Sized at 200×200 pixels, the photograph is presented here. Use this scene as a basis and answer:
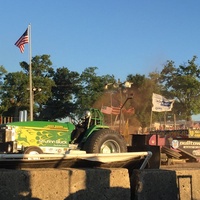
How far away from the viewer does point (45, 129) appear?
11.4 metres

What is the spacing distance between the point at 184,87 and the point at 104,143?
140 ft

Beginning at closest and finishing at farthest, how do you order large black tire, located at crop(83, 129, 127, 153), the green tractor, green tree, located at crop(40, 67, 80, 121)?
large black tire, located at crop(83, 129, 127, 153) → the green tractor → green tree, located at crop(40, 67, 80, 121)

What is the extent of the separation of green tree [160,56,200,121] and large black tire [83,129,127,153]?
4026 centimetres

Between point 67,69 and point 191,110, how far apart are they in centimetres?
1735

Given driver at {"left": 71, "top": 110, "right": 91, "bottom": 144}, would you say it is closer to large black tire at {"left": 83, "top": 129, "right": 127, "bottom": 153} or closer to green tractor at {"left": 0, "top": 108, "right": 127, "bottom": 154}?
green tractor at {"left": 0, "top": 108, "right": 127, "bottom": 154}

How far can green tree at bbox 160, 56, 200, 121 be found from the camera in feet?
162

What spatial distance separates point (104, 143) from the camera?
32.6ft

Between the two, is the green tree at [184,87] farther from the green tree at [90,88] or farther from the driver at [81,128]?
the driver at [81,128]

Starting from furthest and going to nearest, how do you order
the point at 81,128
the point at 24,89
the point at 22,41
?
the point at 24,89
the point at 22,41
the point at 81,128

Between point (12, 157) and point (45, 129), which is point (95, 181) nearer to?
point (12, 157)

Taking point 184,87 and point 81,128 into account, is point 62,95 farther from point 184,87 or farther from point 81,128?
point 81,128

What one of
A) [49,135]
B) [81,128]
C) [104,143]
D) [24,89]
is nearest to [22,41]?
[24,89]

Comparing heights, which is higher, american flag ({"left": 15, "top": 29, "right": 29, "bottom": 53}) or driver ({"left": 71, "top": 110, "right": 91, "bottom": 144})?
american flag ({"left": 15, "top": 29, "right": 29, "bottom": 53})

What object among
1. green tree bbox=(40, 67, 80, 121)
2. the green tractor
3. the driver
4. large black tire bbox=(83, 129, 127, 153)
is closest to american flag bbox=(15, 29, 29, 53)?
green tree bbox=(40, 67, 80, 121)
